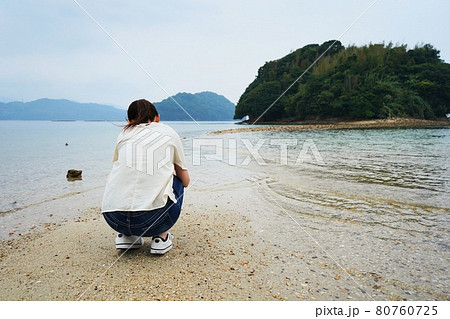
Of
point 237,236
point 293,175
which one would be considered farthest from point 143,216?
point 293,175

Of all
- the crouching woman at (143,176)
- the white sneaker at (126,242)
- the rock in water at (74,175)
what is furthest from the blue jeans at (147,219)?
the rock in water at (74,175)

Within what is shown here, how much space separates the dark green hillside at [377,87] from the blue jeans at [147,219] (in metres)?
47.9

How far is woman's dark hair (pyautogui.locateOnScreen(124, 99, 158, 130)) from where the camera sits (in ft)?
7.62

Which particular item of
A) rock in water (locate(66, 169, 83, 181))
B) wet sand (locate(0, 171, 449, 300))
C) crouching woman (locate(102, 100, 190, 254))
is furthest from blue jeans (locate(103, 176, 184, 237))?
rock in water (locate(66, 169, 83, 181))

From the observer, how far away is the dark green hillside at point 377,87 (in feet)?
143

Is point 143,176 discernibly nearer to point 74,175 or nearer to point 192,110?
point 74,175

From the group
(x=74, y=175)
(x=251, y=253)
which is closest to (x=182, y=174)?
(x=251, y=253)

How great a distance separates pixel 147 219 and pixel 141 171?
0.40 metres

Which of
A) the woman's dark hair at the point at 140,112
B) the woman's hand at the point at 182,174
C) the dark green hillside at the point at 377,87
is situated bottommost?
the woman's hand at the point at 182,174

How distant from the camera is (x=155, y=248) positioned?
2.45 metres

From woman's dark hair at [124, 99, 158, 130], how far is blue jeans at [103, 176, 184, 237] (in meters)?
0.58

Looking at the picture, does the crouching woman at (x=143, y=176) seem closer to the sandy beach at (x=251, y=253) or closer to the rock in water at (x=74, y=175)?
the sandy beach at (x=251, y=253)
